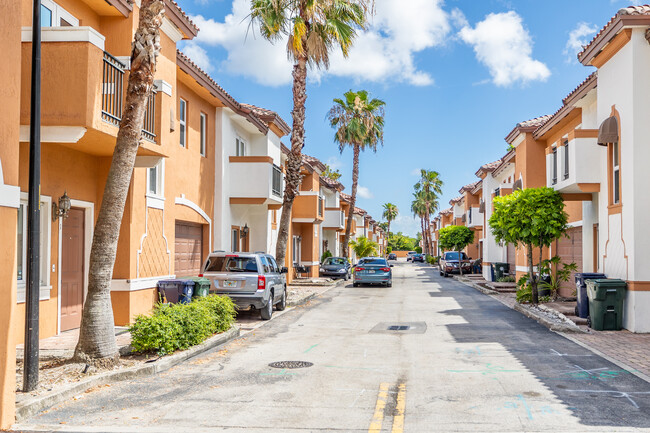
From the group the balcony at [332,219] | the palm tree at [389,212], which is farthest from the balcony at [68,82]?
the palm tree at [389,212]

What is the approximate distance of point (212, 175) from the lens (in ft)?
65.4

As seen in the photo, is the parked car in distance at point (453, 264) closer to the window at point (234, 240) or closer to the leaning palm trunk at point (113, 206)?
the window at point (234, 240)

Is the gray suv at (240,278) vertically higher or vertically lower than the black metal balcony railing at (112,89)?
lower

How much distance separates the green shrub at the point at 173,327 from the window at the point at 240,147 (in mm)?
10551

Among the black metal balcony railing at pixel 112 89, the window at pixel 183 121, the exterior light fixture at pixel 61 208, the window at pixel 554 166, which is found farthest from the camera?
the window at pixel 554 166

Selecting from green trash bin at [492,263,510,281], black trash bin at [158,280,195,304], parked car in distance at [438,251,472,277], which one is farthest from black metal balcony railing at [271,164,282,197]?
parked car in distance at [438,251,472,277]

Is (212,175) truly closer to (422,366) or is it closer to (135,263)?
(135,263)

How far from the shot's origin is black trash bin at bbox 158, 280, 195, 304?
13484 mm

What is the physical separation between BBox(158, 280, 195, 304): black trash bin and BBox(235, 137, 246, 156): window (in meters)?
9.23

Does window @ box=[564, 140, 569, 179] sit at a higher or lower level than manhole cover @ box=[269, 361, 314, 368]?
higher

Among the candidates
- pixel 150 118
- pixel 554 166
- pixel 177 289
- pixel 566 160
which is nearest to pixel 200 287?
pixel 177 289

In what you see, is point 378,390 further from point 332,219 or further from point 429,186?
point 429,186

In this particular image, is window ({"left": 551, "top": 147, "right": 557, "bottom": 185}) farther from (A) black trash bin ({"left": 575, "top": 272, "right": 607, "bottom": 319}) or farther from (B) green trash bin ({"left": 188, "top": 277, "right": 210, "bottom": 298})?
(B) green trash bin ({"left": 188, "top": 277, "right": 210, "bottom": 298})

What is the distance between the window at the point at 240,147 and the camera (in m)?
22.2
